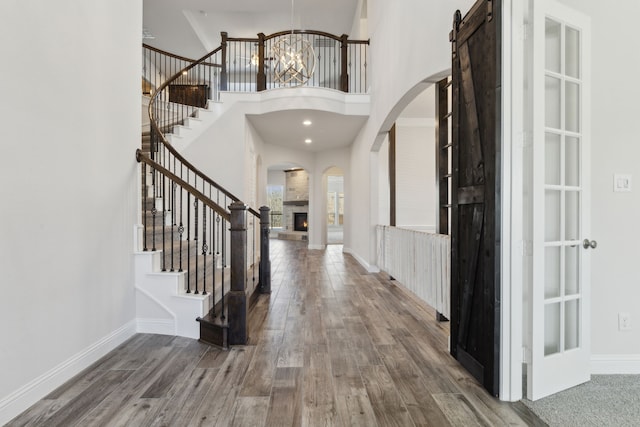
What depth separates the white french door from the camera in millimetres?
1959

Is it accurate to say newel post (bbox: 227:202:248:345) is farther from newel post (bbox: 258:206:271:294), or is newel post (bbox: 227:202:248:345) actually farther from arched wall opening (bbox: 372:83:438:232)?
arched wall opening (bbox: 372:83:438:232)

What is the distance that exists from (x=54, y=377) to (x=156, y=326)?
36.5 inches

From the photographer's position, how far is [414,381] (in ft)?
6.75

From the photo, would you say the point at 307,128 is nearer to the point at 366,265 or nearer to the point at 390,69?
the point at 390,69

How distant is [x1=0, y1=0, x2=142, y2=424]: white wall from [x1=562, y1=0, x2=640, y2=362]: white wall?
11.1 feet

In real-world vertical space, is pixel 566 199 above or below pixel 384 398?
above

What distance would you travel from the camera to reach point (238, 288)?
2.60 meters

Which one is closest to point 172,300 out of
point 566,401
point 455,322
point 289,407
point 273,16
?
point 289,407

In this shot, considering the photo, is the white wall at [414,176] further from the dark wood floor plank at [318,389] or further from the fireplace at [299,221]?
the fireplace at [299,221]

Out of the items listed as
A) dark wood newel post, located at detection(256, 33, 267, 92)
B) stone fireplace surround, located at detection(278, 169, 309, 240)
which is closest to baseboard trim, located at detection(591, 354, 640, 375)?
dark wood newel post, located at detection(256, 33, 267, 92)

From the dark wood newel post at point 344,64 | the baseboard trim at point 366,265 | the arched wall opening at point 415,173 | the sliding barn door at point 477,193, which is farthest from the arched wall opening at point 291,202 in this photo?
the sliding barn door at point 477,193

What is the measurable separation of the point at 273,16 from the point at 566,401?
29.7ft

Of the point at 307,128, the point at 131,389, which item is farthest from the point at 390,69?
the point at 131,389

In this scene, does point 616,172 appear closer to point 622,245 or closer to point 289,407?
point 622,245
